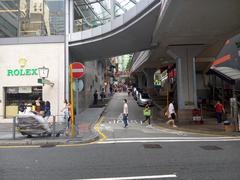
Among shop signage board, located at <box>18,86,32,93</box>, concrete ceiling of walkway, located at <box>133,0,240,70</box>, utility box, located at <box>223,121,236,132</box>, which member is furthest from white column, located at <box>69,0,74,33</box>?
utility box, located at <box>223,121,236,132</box>

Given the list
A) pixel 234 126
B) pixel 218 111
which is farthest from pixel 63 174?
pixel 218 111

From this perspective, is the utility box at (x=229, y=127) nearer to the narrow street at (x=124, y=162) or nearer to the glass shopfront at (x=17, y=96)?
the narrow street at (x=124, y=162)

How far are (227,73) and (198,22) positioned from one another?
1908 cm

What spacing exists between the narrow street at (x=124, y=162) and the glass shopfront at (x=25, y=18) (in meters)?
13.4

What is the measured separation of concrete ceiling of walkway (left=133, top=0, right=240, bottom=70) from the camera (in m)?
13.4

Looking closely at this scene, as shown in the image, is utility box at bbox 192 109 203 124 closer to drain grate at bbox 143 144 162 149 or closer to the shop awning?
drain grate at bbox 143 144 162 149

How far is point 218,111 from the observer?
19.6 meters

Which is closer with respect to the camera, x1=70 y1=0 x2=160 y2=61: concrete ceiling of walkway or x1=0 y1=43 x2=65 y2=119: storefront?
x1=70 y1=0 x2=160 y2=61: concrete ceiling of walkway

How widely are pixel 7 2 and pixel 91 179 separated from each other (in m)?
19.6

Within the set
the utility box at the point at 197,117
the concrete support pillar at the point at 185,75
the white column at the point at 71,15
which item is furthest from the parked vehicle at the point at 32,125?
the concrete support pillar at the point at 185,75

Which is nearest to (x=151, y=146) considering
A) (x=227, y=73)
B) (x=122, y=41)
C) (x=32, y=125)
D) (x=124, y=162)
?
(x=124, y=162)

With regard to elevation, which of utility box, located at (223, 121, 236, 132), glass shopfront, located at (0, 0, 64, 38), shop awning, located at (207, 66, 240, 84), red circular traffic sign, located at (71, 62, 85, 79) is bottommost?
utility box, located at (223, 121, 236, 132)

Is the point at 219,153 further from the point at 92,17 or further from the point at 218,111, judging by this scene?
the point at 92,17

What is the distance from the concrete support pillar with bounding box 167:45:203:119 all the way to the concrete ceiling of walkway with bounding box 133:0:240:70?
814 mm
